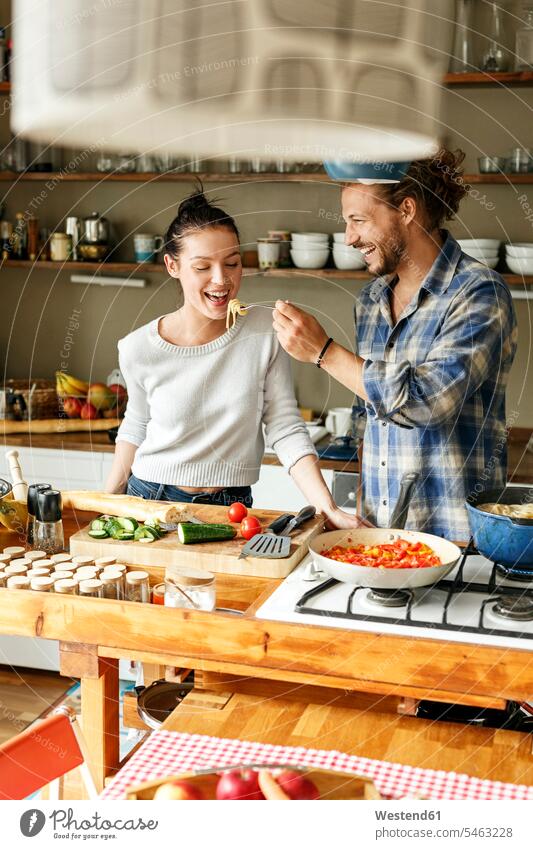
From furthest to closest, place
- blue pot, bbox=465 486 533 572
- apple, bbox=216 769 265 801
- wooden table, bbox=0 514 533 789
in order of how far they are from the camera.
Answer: blue pot, bbox=465 486 533 572
wooden table, bbox=0 514 533 789
apple, bbox=216 769 265 801

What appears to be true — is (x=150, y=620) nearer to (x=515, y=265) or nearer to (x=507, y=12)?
(x=515, y=265)

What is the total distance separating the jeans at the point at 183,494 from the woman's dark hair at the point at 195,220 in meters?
0.51

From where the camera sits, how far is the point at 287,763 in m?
1.23

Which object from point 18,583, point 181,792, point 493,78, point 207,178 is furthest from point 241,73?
point 181,792

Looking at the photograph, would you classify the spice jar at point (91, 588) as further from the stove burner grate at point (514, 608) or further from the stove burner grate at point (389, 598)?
the stove burner grate at point (514, 608)

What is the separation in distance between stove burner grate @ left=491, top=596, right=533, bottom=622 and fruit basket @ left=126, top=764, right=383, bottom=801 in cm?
41

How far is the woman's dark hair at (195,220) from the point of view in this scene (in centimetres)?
200

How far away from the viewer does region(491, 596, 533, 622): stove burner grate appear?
1417mm

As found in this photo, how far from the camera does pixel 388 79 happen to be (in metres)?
3.06

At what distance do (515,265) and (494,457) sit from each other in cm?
129

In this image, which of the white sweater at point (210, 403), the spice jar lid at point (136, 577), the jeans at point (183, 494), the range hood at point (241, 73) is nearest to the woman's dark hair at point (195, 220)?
the white sweater at point (210, 403)

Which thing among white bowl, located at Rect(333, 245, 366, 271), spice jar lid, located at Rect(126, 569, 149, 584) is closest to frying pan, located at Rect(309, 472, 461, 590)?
spice jar lid, located at Rect(126, 569, 149, 584)

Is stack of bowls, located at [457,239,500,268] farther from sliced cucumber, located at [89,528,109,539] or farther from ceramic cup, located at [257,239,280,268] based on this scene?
sliced cucumber, located at [89,528,109,539]

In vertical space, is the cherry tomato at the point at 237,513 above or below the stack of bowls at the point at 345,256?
below
